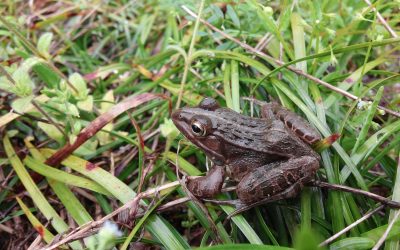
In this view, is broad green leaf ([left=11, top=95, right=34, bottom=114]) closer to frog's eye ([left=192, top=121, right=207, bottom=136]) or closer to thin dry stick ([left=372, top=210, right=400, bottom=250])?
frog's eye ([left=192, top=121, right=207, bottom=136])

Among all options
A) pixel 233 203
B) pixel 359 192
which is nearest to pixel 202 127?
pixel 233 203

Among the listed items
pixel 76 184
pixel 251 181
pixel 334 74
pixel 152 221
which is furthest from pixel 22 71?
pixel 334 74

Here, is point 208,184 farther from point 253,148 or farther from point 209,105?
point 209,105

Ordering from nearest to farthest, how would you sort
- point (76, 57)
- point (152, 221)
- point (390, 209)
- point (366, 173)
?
point (390, 209), point (152, 221), point (366, 173), point (76, 57)

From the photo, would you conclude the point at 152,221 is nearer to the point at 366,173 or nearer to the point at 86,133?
the point at 86,133

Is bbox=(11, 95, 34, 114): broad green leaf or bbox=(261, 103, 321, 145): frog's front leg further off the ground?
bbox=(11, 95, 34, 114): broad green leaf

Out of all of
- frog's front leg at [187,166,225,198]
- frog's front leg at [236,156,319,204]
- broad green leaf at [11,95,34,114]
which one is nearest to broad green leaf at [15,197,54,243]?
broad green leaf at [11,95,34,114]

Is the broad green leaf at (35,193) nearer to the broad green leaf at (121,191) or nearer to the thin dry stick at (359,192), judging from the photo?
the broad green leaf at (121,191)
